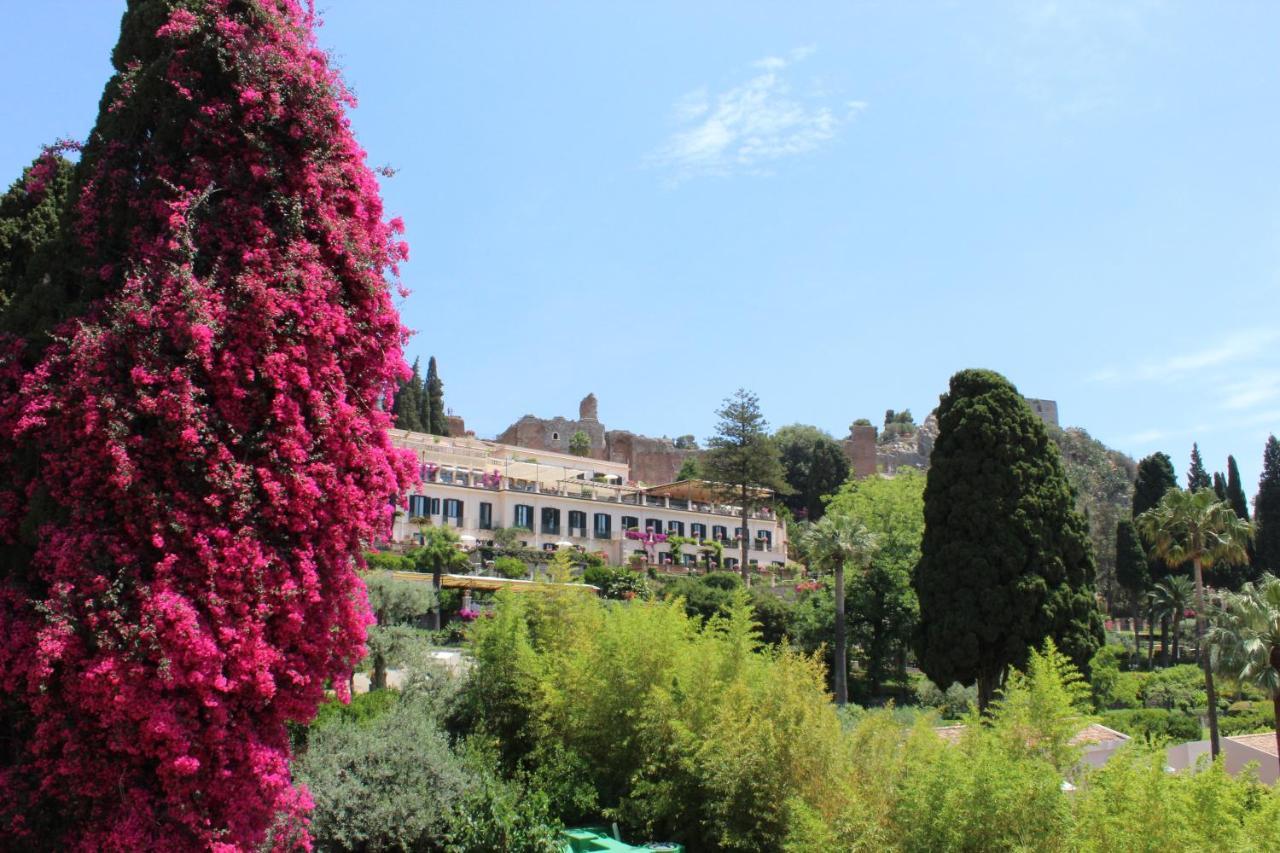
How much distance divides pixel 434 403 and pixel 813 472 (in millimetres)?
29213

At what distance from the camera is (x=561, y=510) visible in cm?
5197

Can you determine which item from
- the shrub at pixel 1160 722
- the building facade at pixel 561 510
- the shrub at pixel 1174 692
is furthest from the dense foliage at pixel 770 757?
the shrub at pixel 1174 692

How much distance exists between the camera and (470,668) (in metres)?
15.0

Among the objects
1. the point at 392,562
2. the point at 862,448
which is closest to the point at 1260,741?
the point at 392,562

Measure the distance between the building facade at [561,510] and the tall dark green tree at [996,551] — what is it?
19.9m

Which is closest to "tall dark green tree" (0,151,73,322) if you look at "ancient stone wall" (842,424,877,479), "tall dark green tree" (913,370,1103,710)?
"tall dark green tree" (913,370,1103,710)

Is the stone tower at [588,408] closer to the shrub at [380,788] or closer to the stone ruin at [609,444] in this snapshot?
the stone ruin at [609,444]

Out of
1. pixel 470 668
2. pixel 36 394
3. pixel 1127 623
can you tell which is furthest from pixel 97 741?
pixel 1127 623

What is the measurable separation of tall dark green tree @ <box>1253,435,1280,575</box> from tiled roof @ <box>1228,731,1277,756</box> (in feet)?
90.9

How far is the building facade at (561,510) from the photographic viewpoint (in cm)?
4812

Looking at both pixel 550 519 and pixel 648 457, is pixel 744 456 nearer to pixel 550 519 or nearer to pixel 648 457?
pixel 550 519

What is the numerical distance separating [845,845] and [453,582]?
2594cm

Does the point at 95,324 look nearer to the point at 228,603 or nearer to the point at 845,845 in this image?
the point at 228,603

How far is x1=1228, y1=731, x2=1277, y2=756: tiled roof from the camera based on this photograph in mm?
27203
